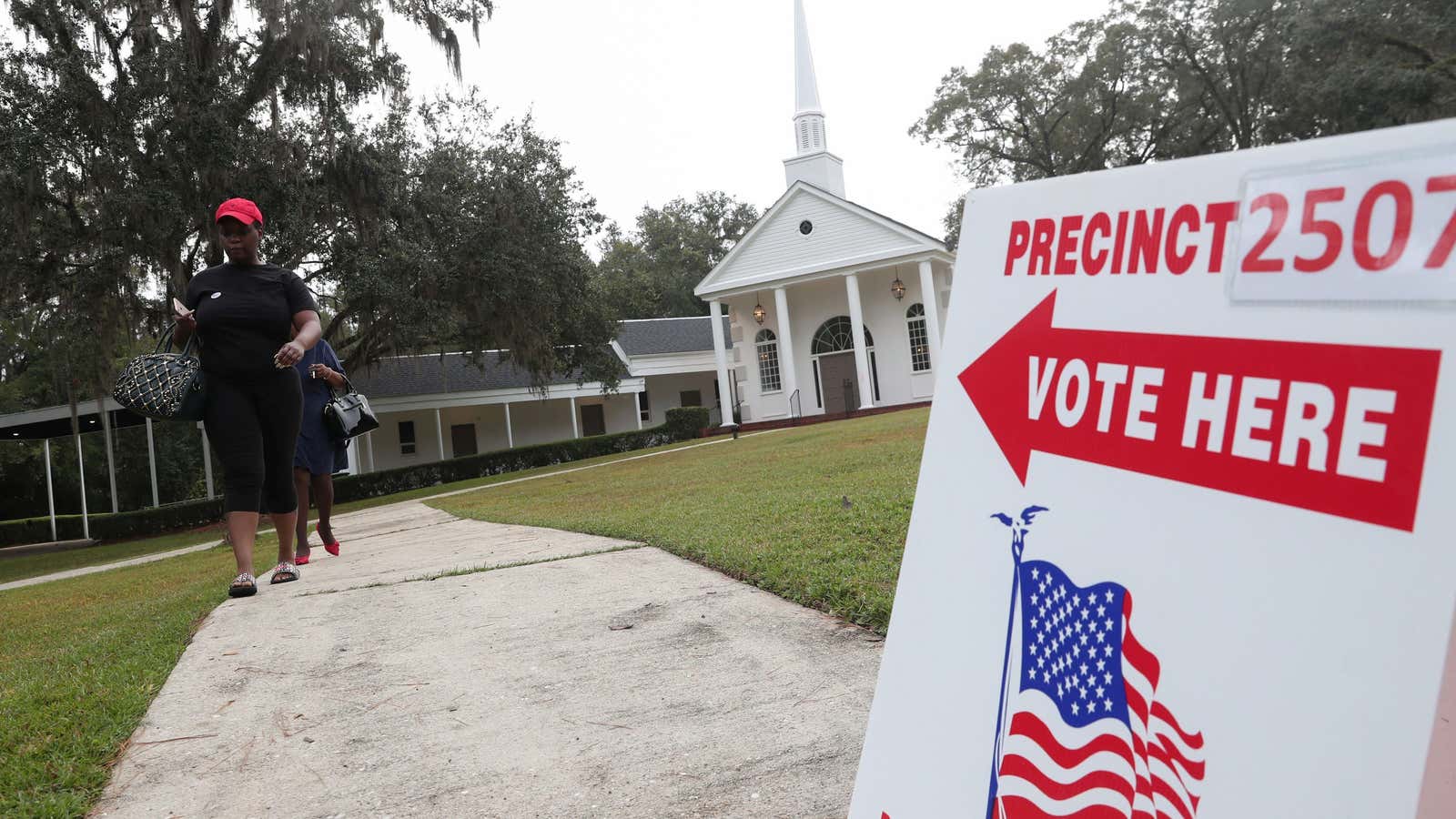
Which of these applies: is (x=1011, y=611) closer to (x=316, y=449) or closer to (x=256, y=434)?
(x=256, y=434)

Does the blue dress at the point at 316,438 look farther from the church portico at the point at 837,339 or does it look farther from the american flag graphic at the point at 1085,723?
the church portico at the point at 837,339

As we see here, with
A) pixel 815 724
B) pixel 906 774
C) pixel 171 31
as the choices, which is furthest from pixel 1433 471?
pixel 171 31

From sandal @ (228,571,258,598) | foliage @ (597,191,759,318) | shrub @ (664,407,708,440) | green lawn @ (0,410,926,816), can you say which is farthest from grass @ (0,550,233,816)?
foliage @ (597,191,759,318)

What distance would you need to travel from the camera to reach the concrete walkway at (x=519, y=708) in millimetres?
2002

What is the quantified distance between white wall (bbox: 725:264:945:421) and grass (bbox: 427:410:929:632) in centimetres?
1352

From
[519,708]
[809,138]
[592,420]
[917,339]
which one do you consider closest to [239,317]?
[519,708]

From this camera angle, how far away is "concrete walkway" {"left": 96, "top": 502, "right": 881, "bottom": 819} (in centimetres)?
200

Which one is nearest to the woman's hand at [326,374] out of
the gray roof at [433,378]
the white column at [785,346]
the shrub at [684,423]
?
the white column at [785,346]

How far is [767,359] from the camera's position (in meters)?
29.3

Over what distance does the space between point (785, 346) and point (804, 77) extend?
355 inches

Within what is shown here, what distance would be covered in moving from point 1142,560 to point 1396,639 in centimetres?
30

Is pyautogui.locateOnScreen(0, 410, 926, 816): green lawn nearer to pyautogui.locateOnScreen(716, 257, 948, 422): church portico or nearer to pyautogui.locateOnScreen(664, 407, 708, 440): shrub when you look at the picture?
pyautogui.locateOnScreen(716, 257, 948, 422): church portico

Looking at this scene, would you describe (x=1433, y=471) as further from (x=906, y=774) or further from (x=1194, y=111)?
(x=1194, y=111)

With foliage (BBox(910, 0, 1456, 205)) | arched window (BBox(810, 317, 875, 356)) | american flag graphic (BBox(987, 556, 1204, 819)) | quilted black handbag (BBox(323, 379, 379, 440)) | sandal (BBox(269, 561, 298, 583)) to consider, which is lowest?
sandal (BBox(269, 561, 298, 583))
